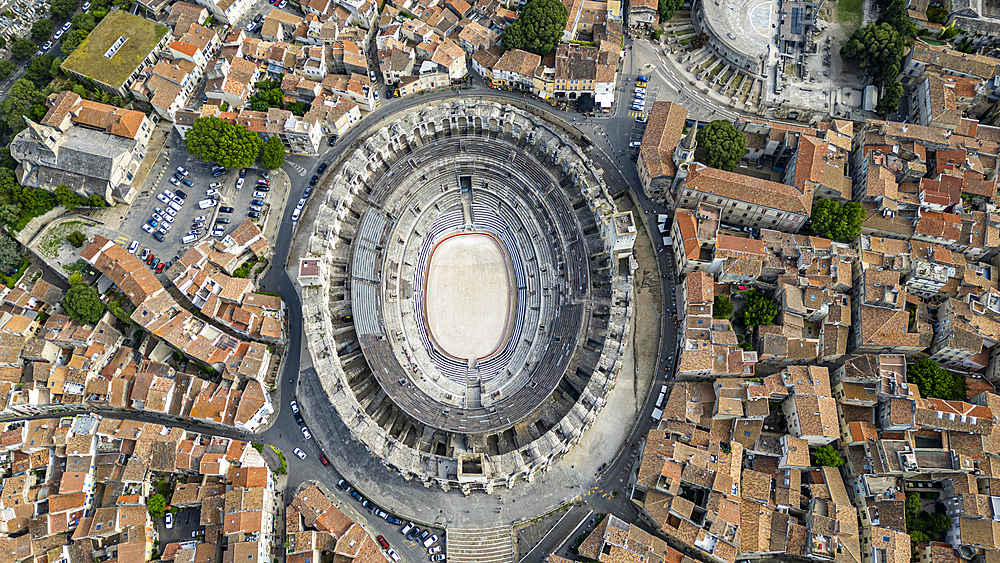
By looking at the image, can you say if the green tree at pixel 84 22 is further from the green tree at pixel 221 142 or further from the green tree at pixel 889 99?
the green tree at pixel 889 99

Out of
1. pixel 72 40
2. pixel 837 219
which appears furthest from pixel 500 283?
pixel 72 40

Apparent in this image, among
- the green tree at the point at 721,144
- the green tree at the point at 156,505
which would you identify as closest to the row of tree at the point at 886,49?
the green tree at the point at 721,144

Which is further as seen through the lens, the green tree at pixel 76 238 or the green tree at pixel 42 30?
the green tree at pixel 42 30

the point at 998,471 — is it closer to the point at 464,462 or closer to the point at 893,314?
the point at 893,314

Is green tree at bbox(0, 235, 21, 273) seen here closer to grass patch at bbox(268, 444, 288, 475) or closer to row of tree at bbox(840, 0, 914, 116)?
grass patch at bbox(268, 444, 288, 475)

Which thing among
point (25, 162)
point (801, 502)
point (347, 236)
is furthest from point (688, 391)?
point (25, 162)

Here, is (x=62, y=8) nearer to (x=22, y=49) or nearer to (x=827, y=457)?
(x=22, y=49)
